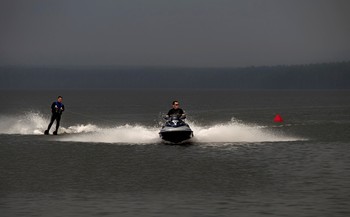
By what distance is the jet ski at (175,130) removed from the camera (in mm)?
39250

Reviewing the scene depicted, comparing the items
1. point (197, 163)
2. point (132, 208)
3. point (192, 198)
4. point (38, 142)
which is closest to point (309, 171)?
point (197, 163)

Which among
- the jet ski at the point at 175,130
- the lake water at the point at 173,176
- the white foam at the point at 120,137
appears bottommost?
the lake water at the point at 173,176

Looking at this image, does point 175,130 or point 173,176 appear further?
point 175,130

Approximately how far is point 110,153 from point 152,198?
17065mm

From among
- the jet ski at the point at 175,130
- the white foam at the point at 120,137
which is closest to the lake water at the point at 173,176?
the white foam at the point at 120,137

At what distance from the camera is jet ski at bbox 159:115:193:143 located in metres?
39.2

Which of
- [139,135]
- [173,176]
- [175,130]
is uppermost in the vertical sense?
[139,135]

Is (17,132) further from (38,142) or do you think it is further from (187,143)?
(187,143)

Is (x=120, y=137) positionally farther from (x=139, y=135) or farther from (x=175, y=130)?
(x=175, y=130)

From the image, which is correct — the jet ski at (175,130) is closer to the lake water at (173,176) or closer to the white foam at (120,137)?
the lake water at (173,176)

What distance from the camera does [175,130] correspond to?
39438 millimetres

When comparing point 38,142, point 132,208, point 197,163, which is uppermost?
point 38,142

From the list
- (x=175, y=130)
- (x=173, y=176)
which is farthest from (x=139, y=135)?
(x=173, y=176)

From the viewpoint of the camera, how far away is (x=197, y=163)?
33.8 metres
